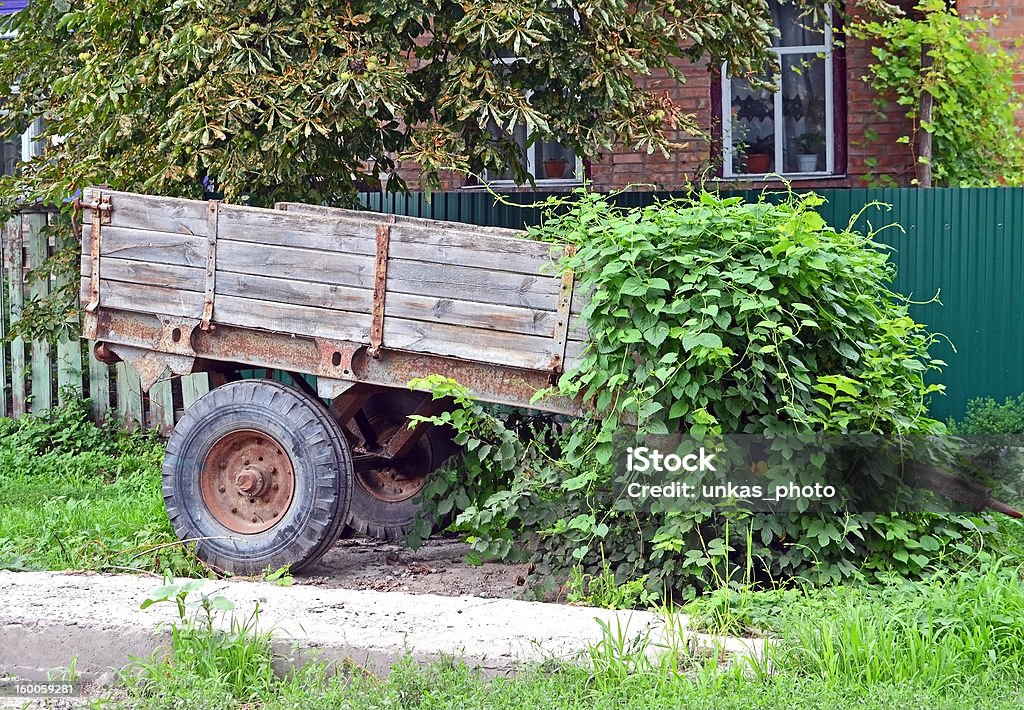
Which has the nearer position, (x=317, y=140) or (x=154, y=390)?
(x=317, y=140)

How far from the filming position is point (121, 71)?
6.89m

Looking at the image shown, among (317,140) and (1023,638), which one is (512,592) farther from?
(317,140)

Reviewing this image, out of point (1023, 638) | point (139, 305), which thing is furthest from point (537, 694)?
point (139, 305)

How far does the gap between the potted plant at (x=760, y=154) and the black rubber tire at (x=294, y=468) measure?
22.0 feet

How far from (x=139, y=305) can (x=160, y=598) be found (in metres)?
2.03

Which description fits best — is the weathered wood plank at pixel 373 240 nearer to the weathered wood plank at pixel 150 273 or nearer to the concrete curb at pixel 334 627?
the weathered wood plank at pixel 150 273

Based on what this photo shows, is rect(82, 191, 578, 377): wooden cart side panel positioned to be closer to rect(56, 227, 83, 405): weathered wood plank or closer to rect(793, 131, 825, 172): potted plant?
rect(56, 227, 83, 405): weathered wood plank

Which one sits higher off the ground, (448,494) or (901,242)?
(901,242)

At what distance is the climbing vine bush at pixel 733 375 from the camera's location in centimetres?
469

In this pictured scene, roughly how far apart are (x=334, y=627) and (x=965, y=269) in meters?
6.14

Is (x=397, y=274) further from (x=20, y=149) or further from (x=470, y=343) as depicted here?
(x=20, y=149)

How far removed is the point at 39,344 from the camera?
29.7 ft

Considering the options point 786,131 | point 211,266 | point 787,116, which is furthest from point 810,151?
point 211,266

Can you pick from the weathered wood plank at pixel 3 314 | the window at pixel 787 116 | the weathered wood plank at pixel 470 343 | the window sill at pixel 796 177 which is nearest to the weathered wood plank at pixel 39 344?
the weathered wood plank at pixel 3 314
